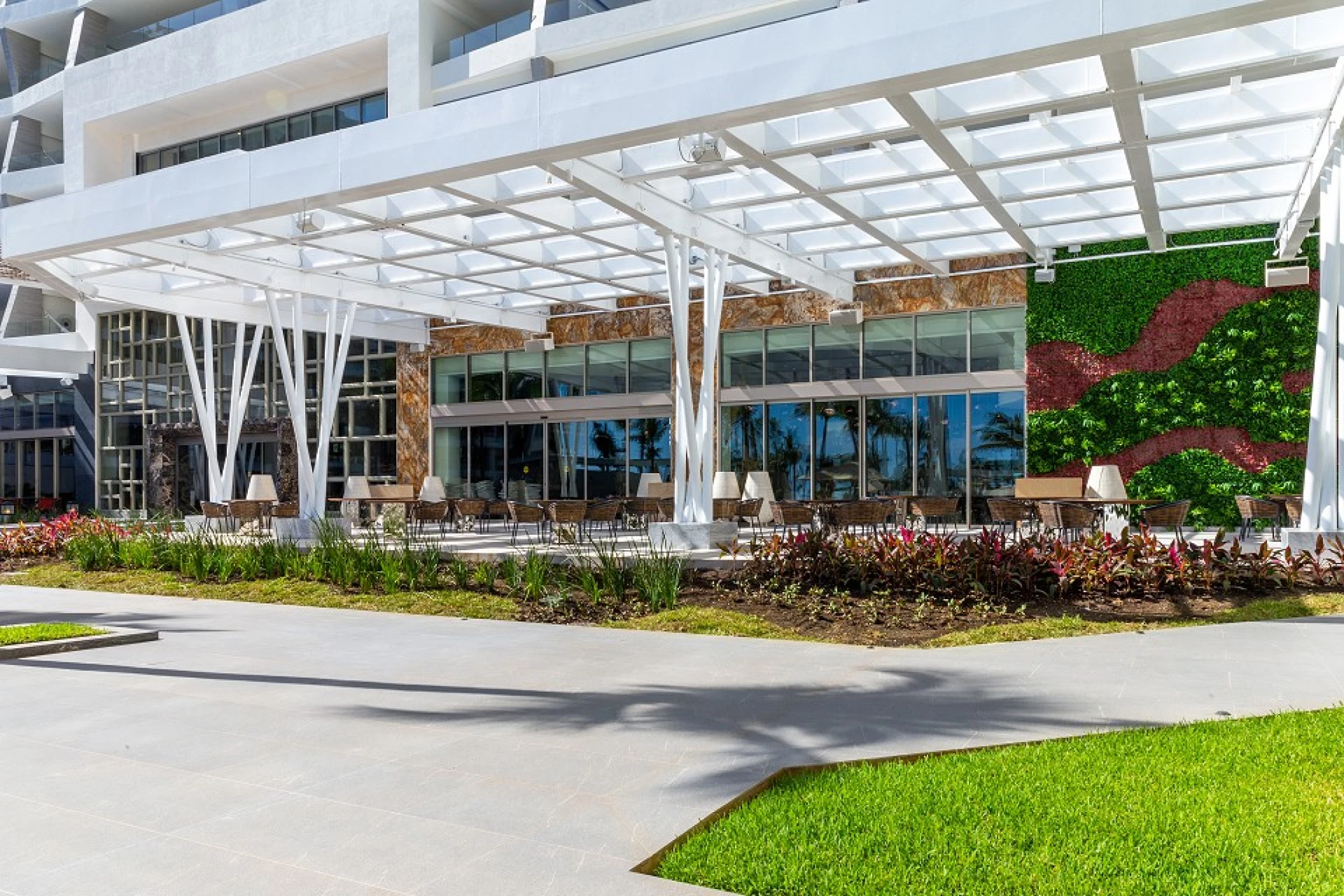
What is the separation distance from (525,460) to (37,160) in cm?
1777

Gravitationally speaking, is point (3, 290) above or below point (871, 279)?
above

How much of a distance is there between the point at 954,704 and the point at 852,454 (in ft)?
45.6

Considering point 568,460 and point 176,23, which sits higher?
point 176,23

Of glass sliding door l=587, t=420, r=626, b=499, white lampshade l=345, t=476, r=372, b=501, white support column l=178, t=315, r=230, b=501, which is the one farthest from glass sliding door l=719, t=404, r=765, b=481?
white support column l=178, t=315, r=230, b=501

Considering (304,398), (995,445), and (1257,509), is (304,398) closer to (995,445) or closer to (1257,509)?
(995,445)

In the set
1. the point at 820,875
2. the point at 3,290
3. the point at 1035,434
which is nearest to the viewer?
the point at 820,875

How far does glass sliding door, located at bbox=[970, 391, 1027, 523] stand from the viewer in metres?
17.5

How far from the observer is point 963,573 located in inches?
330

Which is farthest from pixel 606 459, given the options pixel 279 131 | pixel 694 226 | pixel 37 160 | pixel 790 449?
pixel 37 160

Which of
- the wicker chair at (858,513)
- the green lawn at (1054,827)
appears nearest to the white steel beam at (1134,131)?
the wicker chair at (858,513)

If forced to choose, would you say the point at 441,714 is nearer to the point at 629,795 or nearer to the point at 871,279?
the point at 629,795

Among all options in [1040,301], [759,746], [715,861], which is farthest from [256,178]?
[1040,301]

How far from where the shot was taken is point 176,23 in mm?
26781

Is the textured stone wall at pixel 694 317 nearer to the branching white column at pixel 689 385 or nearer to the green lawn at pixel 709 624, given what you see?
the branching white column at pixel 689 385
